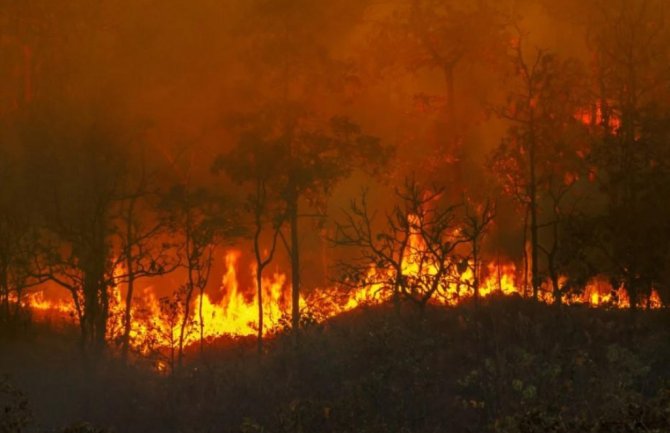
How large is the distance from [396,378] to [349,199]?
40.7ft

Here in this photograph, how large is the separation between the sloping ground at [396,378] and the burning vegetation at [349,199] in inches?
3.5

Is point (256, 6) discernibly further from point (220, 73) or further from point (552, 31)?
point (552, 31)

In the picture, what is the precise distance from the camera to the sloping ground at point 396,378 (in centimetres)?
1741

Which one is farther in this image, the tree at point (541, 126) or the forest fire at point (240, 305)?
the forest fire at point (240, 305)

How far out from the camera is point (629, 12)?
2595 centimetres

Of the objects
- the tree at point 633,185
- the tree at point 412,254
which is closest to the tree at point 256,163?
the tree at point 412,254

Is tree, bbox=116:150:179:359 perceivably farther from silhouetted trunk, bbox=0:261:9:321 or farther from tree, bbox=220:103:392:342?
tree, bbox=220:103:392:342

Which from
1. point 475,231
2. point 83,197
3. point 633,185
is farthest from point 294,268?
point 633,185

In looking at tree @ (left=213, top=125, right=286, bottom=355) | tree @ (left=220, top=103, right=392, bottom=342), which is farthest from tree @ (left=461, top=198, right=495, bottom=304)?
tree @ (left=213, top=125, right=286, bottom=355)

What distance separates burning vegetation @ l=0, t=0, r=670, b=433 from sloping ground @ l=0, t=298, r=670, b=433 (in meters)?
0.09

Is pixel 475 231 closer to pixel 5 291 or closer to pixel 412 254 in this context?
pixel 412 254

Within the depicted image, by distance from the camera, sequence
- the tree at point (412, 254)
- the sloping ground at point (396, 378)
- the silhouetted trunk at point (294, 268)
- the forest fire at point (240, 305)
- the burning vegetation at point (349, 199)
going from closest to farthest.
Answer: the sloping ground at point (396, 378), the burning vegetation at point (349, 199), the tree at point (412, 254), the silhouetted trunk at point (294, 268), the forest fire at point (240, 305)

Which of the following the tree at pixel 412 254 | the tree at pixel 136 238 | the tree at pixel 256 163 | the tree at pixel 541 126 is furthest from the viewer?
the tree at pixel 256 163

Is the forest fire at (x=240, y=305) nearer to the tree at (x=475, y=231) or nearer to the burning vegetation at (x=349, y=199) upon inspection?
the burning vegetation at (x=349, y=199)
